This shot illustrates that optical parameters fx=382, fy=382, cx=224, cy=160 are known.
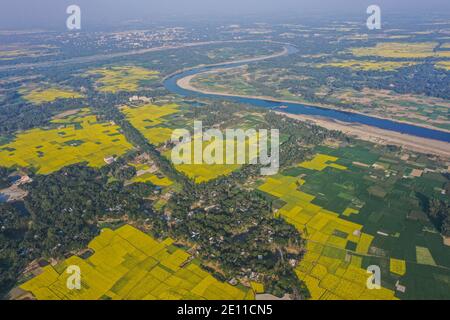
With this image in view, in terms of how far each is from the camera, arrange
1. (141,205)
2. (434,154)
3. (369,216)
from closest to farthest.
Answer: (369,216), (141,205), (434,154)

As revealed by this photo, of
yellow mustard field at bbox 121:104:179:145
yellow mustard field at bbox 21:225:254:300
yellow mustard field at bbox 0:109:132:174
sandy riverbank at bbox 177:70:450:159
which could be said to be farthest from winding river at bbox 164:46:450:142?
yellow mustard field at bbox 21:225:254:300

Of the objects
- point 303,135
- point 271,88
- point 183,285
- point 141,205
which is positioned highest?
point 271,88

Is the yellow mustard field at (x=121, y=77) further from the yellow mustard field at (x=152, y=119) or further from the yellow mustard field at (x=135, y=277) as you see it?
the yellow mustard field at (x=135, y=277)

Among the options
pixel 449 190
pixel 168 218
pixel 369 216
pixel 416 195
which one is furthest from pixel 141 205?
pixel 449 190

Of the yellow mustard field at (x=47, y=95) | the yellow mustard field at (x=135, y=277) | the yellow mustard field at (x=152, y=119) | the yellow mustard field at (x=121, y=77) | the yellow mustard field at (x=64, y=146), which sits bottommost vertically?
the yellow mustard field at (x=135, y=277)

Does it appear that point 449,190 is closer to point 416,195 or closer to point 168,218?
point 416,195

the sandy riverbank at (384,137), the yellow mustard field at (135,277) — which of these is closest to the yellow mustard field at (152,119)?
the sandy riverbank at (384,137)

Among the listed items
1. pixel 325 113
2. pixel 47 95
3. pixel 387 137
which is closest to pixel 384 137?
pixel 387 137

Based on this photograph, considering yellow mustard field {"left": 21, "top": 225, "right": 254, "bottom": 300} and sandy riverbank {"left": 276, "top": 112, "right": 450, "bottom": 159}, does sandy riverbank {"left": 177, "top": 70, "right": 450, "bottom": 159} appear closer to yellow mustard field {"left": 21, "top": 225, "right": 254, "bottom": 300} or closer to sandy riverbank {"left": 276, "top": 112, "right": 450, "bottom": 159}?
sandy riverbank {"left": 276, "top": 112, "right": 450, "bottom": 159}
